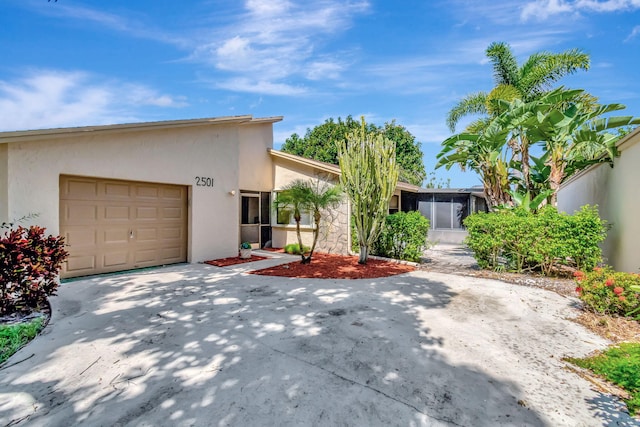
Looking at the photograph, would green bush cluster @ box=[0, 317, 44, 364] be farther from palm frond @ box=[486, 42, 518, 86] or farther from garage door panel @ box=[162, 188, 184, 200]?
palm frond @ box=[486, 42, 518, 86]

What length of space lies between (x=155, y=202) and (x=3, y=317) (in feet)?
15.1

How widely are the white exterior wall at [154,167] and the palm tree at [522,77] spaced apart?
9.93 metres

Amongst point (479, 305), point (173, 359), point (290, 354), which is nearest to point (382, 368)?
point (290, 354)

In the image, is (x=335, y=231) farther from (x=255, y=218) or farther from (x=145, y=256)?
(x=145, y=256)

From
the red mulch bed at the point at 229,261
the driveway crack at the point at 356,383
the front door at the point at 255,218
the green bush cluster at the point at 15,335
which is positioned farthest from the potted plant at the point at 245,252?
the driveway crack at the point at 356,383

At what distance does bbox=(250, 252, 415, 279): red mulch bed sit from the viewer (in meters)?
8.42

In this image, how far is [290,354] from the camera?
149 inches

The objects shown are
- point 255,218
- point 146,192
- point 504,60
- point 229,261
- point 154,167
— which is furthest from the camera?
point 255,218

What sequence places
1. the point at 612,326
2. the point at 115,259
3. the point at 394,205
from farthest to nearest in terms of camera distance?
the point at 394,205 → the point at 115,259 → the point at 612,326

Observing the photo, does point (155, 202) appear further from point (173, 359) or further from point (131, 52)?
point (173, 359)

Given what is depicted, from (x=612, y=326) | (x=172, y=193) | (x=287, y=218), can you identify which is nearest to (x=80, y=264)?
(x=172, y=193)

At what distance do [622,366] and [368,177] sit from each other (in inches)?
276

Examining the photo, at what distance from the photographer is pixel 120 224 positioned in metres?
8.30

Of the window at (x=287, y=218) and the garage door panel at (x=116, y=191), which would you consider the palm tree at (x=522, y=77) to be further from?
the garage door panel at (x=116, y=191)
